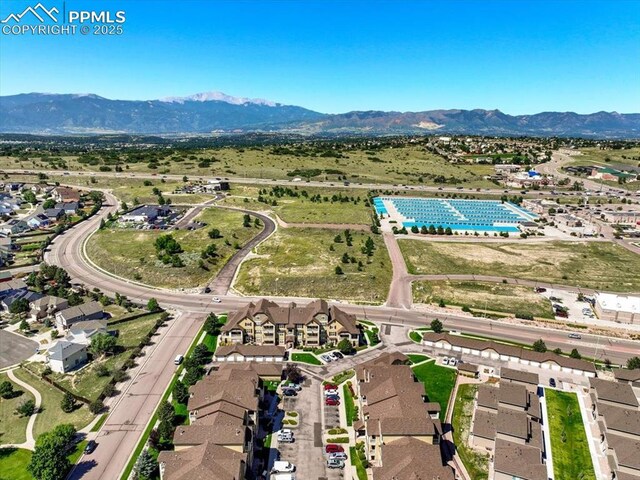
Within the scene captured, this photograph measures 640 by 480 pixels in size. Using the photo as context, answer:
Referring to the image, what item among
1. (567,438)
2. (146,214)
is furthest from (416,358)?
(146,214)

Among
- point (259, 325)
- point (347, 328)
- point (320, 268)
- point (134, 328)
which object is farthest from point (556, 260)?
point (134, 328)

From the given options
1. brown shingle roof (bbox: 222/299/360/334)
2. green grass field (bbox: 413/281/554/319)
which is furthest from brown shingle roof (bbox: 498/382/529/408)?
green grass field (bbox: 413/281/554/319)

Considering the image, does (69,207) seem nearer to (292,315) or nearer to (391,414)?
(292,315)

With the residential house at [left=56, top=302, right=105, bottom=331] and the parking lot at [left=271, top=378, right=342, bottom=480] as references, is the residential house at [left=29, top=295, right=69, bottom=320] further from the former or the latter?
the parking lot at [left=271, top=378, right=342, bottom=480]

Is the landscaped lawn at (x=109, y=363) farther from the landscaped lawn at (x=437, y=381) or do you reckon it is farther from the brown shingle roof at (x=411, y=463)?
the landscaped lawn at (x=437, y=381)

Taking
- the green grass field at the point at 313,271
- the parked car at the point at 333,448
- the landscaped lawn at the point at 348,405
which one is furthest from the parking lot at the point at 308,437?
the green grass field at the point at 313,271

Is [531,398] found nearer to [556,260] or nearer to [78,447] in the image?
[78,447]

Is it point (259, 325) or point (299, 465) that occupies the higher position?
point (259, 325)
